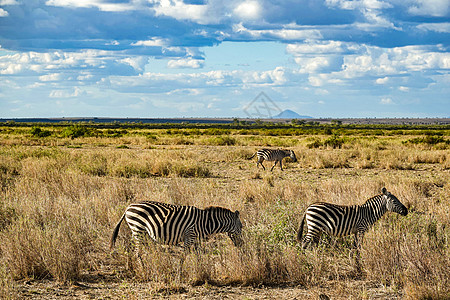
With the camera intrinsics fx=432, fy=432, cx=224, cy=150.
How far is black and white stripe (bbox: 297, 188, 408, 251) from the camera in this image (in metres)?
6.98

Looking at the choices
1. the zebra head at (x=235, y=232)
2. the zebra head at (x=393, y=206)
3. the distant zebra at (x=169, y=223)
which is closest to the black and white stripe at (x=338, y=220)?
the zebra head at (x=393, y=206)

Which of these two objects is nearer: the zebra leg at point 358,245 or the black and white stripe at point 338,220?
the zebra leg at point 358,245

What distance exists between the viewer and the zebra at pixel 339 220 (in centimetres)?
698

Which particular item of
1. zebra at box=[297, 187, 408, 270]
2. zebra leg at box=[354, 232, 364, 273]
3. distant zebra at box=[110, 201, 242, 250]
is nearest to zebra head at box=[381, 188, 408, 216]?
zebra at box=[297, 187, 408, 270]

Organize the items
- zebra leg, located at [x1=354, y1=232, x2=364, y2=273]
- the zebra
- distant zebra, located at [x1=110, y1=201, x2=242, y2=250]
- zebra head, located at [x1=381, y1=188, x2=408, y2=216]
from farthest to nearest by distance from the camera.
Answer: zebra head, located at [x1=381, y1=188, x2=408, y2=216] < the zebra < zebra leg, located at [x1=354, y1=232, x2=364, y2=273] < distant zebra, located at [x1=110, y1=201, x2=242, y2=250]

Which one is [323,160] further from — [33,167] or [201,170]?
[33,167]

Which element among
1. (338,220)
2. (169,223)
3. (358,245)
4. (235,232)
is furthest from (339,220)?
(169,223)

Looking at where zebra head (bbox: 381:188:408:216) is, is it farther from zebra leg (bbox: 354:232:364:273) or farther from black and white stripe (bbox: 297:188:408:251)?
zebra leg (bbox: 354:232:364:273)

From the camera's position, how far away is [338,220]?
700 centimetres

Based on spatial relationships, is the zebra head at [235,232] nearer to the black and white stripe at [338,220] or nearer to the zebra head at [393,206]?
the black and white stripe at [338,220]

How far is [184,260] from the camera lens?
6711 mm

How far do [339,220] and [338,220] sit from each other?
0.07 feet

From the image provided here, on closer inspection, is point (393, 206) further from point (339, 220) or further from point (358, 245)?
point (339, 220)

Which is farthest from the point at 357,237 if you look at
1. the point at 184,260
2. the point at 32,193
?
the point at 32,193
